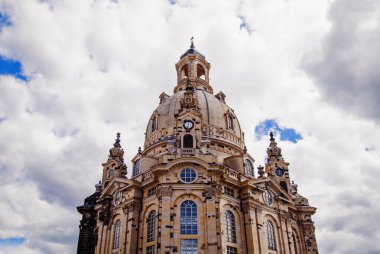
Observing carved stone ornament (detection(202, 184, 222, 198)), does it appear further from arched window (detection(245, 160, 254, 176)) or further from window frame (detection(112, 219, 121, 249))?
window frame (detection(112, 219, 121, 249))

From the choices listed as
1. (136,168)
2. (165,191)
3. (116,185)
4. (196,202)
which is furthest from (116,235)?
(196,202)

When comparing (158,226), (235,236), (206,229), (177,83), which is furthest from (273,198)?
(177,83)

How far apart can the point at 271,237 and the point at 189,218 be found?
12.5 metres

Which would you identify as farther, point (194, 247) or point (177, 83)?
point (177, 83)

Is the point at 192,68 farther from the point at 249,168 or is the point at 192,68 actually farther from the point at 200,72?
the point at 249,168

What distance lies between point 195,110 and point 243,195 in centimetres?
1307

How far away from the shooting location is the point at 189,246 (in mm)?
35938

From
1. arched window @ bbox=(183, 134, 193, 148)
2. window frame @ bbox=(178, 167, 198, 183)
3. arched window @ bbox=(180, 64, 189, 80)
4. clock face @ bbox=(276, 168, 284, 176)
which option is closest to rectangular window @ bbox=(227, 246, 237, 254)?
window frame @ bbox=(178, 167, 198, 183)

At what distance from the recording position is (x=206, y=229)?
36500 millimetres

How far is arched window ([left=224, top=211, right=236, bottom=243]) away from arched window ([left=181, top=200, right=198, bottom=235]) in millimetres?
4073

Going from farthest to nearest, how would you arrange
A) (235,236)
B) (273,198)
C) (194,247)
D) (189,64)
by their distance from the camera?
(189,64) < (273,198) < (235,236) < (194,247)

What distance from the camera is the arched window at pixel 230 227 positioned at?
38.7 metres

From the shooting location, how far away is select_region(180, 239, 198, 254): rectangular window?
1404 inches

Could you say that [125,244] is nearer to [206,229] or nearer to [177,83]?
[206,229]
